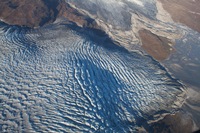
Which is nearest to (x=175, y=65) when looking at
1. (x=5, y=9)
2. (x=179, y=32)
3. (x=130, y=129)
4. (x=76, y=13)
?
(x=179, y=32)

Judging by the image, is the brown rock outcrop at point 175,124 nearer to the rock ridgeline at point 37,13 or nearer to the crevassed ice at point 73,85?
the crevassed ice at point 73,85

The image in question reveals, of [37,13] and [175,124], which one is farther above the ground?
[37,13]

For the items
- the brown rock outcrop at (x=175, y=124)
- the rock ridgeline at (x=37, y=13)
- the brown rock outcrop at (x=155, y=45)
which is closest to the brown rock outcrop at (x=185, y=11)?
the brown rock outcrop at (x=155, y=45)

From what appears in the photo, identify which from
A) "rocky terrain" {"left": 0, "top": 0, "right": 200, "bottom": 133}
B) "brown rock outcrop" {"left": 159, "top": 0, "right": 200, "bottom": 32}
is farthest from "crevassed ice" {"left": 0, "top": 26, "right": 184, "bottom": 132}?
"brown rock outcrop" {"left": 159, "top": 0, "right": 200, "bottom": 32}

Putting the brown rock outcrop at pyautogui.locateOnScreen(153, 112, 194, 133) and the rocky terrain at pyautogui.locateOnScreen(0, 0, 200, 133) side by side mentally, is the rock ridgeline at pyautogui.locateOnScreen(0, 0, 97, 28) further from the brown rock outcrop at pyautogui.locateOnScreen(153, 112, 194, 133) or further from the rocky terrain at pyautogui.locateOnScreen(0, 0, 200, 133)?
the brown rock outcrop at pyautogui.locateOnScreen(153, 112, 194, 133)

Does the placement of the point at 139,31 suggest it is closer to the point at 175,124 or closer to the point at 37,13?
the point at 37,13

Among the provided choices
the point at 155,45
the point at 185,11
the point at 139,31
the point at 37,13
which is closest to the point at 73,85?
the point at 37,13
